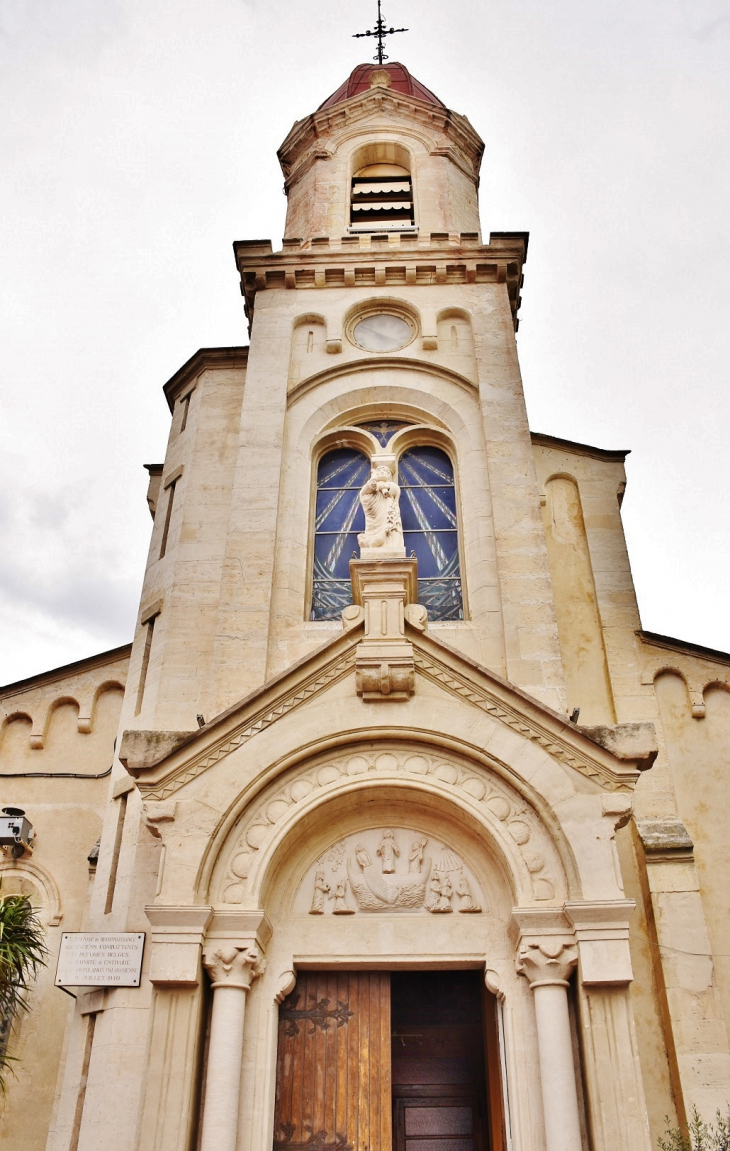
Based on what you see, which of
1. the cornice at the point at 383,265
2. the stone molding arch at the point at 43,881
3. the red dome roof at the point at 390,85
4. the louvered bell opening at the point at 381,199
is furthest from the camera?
the red dome roof at the point at 390,85

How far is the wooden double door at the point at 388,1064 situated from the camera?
10.1m

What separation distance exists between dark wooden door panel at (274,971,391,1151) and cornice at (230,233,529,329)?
11701 millimetres

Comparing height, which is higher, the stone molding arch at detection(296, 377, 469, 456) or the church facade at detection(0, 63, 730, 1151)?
the stone molding arch at detection(296, 377, 469, 456)

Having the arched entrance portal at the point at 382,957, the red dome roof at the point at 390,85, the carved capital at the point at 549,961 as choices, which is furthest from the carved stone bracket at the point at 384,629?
the red dome roof at the point at 390,85

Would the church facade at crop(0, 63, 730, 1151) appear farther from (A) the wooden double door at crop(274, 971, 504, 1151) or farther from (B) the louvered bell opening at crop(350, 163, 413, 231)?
(B) the louvered bell opening at crop(350, 163, 413, 231)

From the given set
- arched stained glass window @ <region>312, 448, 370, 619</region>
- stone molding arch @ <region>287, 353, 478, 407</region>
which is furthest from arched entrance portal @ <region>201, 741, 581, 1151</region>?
stone molding arch @ <region>287, 353, 478, 407</region>

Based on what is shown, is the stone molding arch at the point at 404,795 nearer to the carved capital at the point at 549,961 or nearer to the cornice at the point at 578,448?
the carved capital at the point at 549,961

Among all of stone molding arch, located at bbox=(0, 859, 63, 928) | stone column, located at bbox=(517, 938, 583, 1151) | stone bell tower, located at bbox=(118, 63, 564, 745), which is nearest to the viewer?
stone column, located at bbox=(517, 938, 583, 1151)

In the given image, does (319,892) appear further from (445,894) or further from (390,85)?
Answer: (390,85)

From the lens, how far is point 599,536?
15.9 meters

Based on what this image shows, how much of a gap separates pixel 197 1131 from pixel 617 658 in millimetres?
8351

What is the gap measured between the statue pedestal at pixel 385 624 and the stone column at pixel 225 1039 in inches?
121

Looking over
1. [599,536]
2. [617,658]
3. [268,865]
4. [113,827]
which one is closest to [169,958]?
[268,865]

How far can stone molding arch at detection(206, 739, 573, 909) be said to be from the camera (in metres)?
10.2
